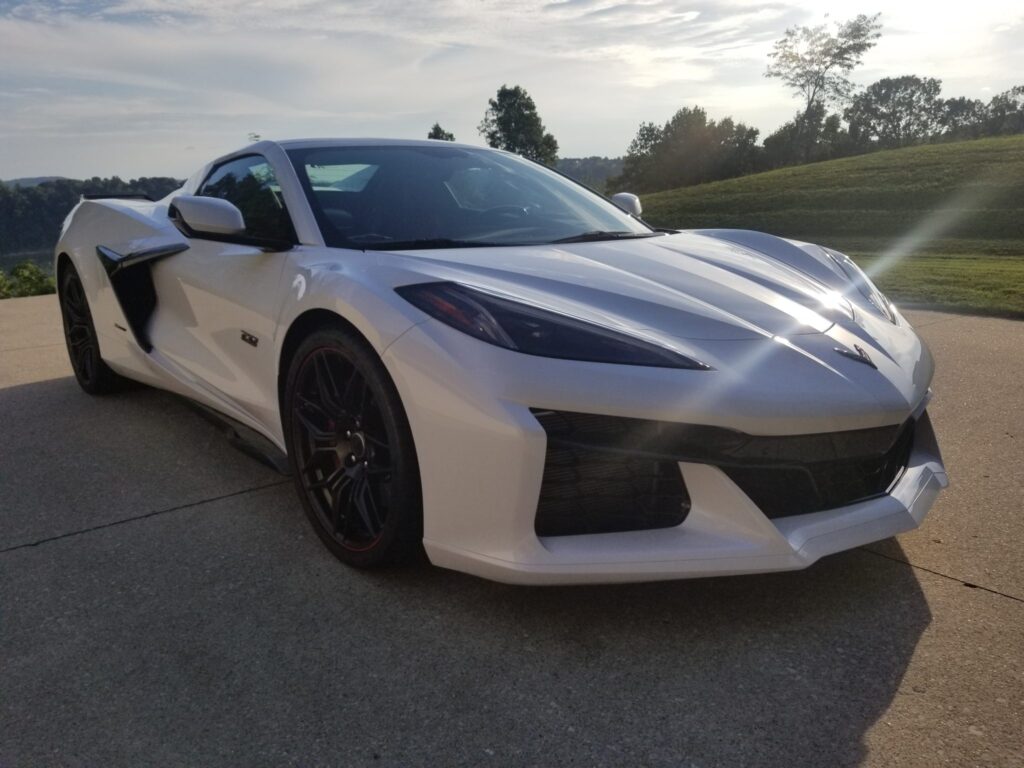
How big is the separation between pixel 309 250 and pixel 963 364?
4.10 metres

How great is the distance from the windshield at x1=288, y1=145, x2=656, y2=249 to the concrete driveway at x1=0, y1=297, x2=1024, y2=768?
1.03 metres

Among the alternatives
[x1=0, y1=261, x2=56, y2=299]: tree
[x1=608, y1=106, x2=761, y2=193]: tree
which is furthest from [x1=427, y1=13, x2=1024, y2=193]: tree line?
[x1=0, y1=261, x2=56, y2=299]: tree

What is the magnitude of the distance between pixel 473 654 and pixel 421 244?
1.31 m

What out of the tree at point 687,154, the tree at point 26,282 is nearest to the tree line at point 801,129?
the tree at point 687,154

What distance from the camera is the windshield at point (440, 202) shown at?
9.77 feet

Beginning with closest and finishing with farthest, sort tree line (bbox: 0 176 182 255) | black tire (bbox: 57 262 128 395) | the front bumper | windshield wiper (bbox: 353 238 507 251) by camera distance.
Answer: the front bumper
windshield wiper (bbox: 353 238 507 251)
black tire (bbox: 57 262 128 395)
tree line (bbox: 0 176 182 255)

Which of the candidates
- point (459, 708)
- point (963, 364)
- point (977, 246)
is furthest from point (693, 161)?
point (459, 708)

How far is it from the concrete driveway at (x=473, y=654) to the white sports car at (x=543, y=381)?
21 centimetres

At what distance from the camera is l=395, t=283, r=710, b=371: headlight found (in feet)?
6.93

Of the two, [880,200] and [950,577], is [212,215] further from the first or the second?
[880,200]

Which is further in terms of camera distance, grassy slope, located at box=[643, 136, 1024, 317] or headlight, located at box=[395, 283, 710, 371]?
grassy slope, located at box=[643, 136, 1024, 317]

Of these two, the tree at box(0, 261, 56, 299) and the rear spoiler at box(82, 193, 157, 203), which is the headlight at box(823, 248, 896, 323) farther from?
the tree at box(0, 261, 56, 299)

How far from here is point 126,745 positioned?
1.83 m

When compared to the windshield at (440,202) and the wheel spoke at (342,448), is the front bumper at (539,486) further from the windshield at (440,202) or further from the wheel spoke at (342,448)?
the windshield at (440,202)
